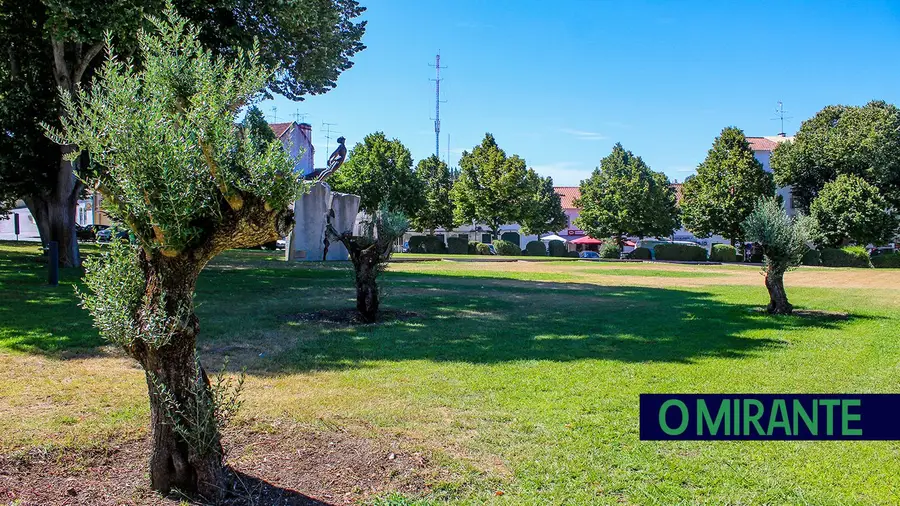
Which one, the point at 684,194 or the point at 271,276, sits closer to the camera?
the point at 271,276

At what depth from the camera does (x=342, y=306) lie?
41.7ft

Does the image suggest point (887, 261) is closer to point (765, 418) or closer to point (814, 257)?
point (814, 257)

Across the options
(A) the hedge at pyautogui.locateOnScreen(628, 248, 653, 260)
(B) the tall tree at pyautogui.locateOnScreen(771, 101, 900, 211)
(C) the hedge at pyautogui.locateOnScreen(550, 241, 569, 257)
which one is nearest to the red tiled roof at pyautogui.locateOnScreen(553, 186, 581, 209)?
(C) the hedge at pyautogui.locateOnScreen(550, 241, 569, 257)

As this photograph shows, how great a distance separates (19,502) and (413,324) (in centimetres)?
725

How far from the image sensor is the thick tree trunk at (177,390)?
12.0 feet

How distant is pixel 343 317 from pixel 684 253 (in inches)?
1634

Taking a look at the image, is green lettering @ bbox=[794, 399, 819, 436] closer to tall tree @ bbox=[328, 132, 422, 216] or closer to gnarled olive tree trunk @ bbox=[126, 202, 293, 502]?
gnarled olive tree trunk @ bbox=[126, 202, 293, 502]

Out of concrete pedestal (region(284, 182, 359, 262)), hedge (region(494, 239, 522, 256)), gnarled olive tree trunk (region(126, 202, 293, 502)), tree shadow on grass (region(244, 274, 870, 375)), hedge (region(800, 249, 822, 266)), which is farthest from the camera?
hedge (region(494, 239, 522, 256))

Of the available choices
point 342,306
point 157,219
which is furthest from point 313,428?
A: point 342,306

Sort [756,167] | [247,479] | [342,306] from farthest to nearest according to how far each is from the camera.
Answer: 1. [756,167]
2. [342,306]
3. [247,479]

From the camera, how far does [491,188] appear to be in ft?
182

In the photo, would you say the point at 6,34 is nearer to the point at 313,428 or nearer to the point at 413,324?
the point at 413,324

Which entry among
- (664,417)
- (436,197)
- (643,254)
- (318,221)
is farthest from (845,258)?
(664,417)

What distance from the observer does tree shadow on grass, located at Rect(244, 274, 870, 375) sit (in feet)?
26.8
